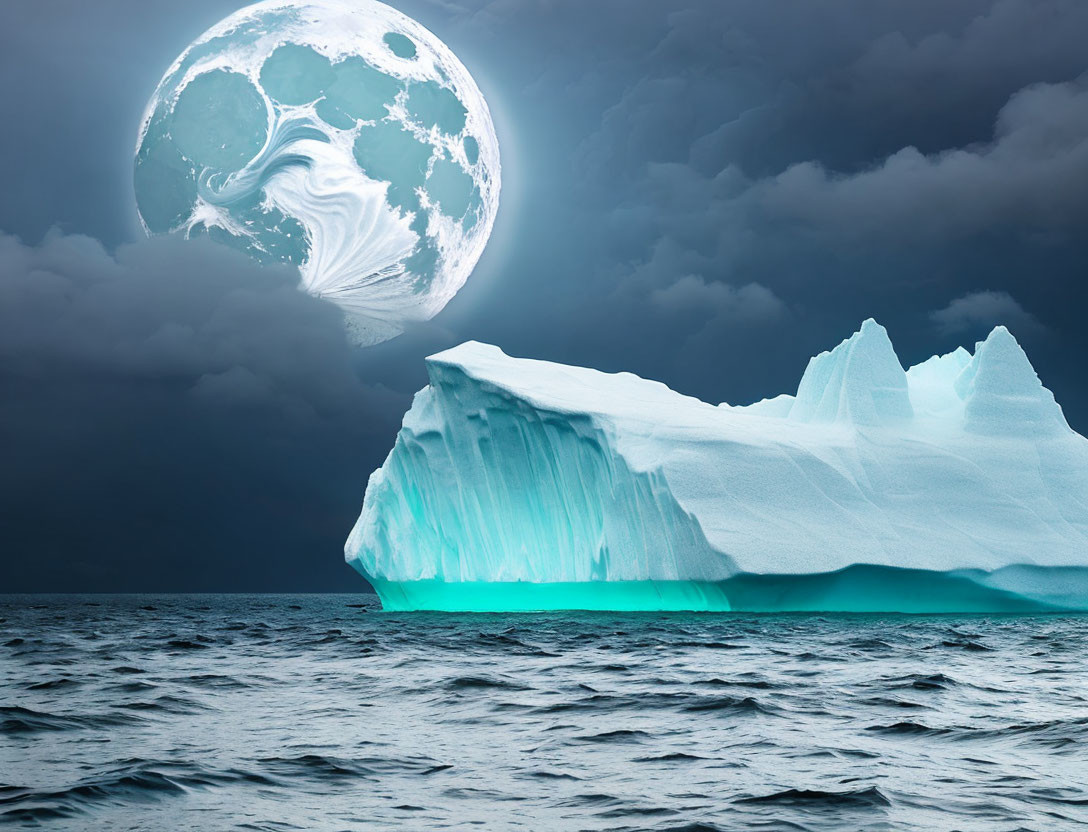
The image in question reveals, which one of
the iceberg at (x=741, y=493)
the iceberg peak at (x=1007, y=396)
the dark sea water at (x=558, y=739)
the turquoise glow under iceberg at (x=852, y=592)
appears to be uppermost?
the iceberg peak at (x=1007, y=396)

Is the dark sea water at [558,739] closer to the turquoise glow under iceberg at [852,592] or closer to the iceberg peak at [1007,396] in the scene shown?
the turquoise glow under iceberg at [852,592]

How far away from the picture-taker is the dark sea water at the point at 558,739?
4.92 metres

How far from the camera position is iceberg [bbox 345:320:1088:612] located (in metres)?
20.2

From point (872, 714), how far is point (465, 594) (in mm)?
18400

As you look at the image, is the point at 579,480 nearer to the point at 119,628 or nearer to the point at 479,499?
the point at 479,499

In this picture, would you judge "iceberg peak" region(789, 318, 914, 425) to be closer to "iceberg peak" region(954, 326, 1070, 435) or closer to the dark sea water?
"iceberg peak" region(954, 326, 1070, 435)

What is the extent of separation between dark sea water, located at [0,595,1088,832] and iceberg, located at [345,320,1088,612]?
710 centimetres

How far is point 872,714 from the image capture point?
7688 mm

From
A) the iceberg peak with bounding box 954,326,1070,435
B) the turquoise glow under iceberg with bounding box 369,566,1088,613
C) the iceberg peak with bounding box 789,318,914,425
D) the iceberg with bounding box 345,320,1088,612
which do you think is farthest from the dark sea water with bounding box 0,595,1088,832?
the iceberg peak with bounding box 954,326,1070,435

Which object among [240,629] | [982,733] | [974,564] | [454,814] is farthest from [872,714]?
[240,629]

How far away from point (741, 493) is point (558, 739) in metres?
14.4

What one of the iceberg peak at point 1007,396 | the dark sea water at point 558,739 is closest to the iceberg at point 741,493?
the iceberg peak at point 1007,396

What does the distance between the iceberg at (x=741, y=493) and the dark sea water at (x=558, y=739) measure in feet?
23.3

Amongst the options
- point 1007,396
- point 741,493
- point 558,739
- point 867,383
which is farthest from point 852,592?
point 558,739
